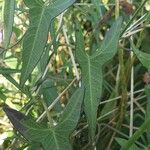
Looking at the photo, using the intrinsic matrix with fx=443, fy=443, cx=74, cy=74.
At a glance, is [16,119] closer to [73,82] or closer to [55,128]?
[55,128]

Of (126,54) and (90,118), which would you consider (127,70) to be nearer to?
(126,54)

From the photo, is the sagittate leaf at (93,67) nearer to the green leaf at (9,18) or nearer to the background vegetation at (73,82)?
the background vegetation at (73,82)

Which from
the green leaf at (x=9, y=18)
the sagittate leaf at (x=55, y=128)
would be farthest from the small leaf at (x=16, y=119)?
the green leaf at (x=9, y=18)

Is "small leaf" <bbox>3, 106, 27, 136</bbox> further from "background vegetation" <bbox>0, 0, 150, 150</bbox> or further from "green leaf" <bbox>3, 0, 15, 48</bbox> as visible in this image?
"green leaf" <bbox>3, 0, 15, 48</bbox>

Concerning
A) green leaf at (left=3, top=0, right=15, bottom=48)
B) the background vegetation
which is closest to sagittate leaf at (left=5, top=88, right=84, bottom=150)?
the background vegetation

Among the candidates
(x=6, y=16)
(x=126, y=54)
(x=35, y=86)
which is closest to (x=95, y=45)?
(x=126, y=54)

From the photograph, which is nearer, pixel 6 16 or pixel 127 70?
pixel 6 16
